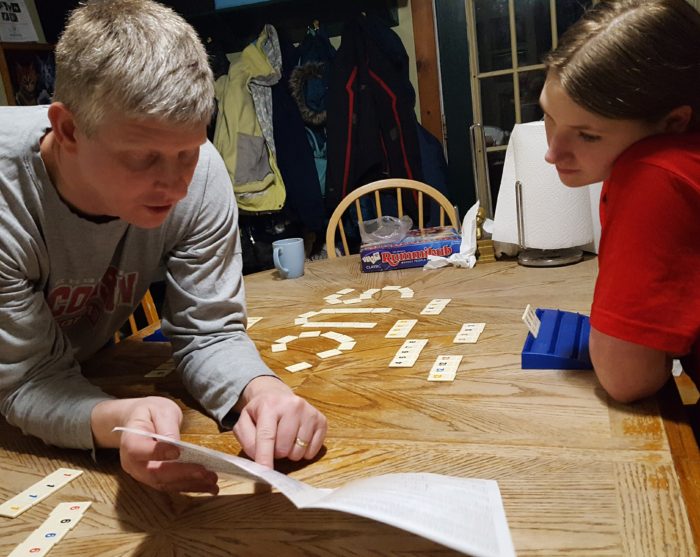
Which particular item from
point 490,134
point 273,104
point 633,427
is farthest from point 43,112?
point 490,134

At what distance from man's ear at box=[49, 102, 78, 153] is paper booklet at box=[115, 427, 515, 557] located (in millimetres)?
485

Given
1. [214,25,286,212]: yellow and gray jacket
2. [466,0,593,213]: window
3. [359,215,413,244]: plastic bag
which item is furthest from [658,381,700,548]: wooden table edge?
[214,25,286,212]: yellow and gray jacket

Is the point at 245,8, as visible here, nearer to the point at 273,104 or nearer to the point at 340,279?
the point at 273,104

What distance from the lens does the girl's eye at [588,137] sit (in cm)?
91

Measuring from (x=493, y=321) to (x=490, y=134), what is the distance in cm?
235

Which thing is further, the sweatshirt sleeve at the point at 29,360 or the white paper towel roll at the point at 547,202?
the white paper towel roll at the point at 547,202

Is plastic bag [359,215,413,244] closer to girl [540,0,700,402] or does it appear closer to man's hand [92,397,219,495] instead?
girl [540,0,700,402]

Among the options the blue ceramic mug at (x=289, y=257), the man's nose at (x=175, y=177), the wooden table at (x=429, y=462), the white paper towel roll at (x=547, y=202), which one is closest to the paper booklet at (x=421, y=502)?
the wooden table at (x=429, y=462)

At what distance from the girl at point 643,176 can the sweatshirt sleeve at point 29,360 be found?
759mm

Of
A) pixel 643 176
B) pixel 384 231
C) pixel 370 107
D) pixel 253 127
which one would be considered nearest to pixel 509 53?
pixel 370 107

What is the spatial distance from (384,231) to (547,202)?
55 centimetres

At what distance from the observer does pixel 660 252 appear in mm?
814

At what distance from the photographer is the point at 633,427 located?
0.78 metres

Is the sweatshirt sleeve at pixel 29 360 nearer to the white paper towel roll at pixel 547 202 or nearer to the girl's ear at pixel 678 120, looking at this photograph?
the girl's ear at pixel 678 120
